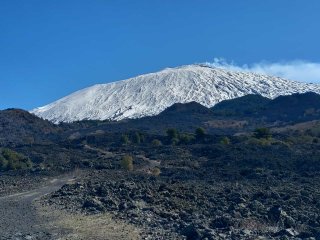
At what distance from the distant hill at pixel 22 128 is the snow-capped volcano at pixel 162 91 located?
130ft

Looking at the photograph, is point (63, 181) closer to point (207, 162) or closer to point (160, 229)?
point (207, 162)

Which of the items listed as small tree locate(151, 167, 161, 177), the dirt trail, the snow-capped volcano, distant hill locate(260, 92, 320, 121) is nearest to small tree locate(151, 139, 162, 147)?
small tree locate(151, 167, 161, 177)

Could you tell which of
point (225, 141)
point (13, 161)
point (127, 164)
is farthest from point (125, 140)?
point (127, 164)

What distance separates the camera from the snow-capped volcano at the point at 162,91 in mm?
154375

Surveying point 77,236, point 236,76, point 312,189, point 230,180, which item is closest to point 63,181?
point 230,180

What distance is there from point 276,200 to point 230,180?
933cm

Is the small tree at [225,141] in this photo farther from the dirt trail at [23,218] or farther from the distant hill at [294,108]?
the distant hill at [294,108]

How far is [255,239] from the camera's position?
18.1 meters

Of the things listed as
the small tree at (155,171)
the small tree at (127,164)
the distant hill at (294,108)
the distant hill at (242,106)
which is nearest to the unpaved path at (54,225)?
the small tree at (155,171)

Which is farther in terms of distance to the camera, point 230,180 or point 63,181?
point 63,181

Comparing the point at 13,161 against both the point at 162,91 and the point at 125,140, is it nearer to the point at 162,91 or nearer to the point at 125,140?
the point at 125,140

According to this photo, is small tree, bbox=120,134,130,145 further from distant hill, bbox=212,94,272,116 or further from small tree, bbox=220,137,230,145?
distant hill, bbox=212,94,272,116

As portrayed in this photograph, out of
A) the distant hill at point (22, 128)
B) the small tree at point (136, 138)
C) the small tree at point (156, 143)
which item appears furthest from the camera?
the distant hill at point (22, 128)

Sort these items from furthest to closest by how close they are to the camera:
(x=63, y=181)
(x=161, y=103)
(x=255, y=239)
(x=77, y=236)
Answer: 1. (x=161, y=103)
2. (x=63, y=181)
3. (x=77, y=236)
4. (x=255, y=239)
